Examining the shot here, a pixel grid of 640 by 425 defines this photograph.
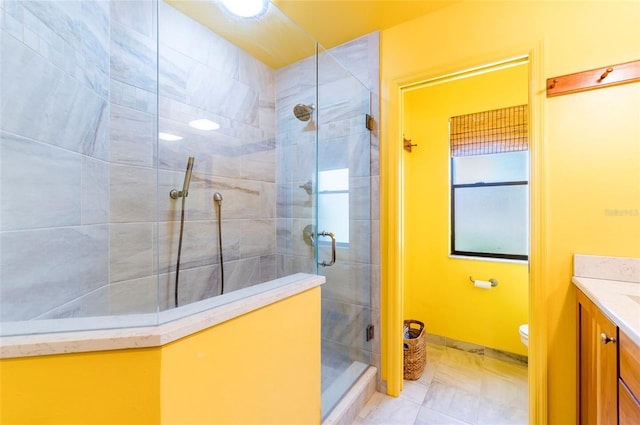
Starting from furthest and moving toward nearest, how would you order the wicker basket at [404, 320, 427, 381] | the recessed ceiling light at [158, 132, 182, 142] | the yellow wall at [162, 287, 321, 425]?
the wicker basket at [404, 320, 427, 381] → the recessed ceiling light at [158, 132, 182, 142] → the yellow wall at [162, 287, 321, 425]

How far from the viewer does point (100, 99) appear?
125 cm

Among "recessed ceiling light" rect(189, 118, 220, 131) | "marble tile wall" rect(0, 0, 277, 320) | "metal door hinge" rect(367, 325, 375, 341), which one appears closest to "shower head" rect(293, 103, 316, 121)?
"marble tile wall" rect(0, 0, 277, 320)

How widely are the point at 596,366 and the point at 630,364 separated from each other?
34cm

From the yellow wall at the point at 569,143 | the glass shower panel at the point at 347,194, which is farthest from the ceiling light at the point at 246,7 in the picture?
the yellow wall at the point at 569,143

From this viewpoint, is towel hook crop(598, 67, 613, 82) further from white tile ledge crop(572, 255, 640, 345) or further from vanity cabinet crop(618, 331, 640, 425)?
vanity cabinet crop(618, 331, 640, 425)

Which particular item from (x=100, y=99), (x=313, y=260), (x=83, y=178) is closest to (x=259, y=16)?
(x=100, y=99)

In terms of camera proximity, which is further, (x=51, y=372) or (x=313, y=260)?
(x=313, y=260)

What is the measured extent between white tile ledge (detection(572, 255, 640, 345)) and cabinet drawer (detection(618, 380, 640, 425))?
22 cm

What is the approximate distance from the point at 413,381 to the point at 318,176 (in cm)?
173

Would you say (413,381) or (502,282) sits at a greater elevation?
(502,282)

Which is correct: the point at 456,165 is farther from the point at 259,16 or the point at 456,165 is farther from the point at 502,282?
the point at 259,16

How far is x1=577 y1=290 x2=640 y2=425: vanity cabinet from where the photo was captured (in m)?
0.86

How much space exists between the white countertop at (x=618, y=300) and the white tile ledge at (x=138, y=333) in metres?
1.23

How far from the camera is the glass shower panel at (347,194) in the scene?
189cm
